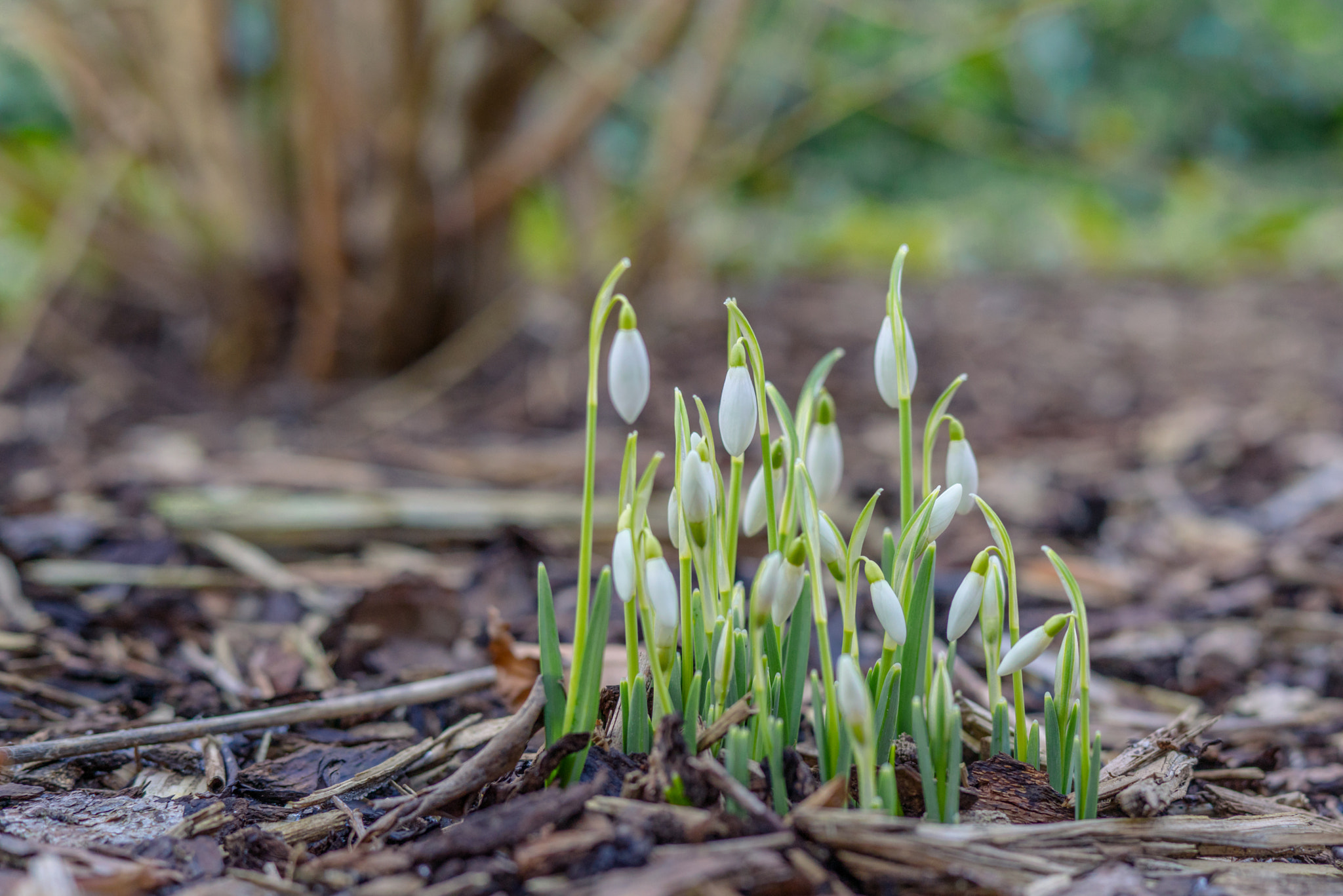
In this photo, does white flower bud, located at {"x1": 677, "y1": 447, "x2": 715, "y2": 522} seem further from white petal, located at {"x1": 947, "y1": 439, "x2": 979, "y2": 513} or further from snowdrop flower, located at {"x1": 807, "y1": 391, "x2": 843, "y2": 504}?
white petal, located at {"x1": 947, "y1": 439, "x2": 979, "y2": 513}

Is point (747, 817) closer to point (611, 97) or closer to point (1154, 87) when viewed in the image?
point (611, 97)

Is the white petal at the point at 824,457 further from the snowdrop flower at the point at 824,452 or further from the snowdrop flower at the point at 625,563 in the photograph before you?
the snowdrop flower at the point at 625,563

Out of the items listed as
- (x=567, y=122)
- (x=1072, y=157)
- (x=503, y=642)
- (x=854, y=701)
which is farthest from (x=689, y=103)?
(x=1072, y=157)

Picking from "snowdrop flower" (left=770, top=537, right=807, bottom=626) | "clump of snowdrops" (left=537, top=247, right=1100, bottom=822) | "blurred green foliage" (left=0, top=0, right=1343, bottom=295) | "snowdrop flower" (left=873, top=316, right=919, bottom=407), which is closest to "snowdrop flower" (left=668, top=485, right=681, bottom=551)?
→ "clump of snowdrops" (left=537, top=247, right=1100, bottom=822)

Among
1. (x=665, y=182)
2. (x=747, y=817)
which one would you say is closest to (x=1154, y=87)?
(x=665, y=182)

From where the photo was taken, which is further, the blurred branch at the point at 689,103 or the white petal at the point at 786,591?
the blurred branch at the point at 689,103

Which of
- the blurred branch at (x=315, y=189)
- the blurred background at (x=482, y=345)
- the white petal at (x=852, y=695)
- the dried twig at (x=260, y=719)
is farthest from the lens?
the blurred branch at (x=315, y=189)

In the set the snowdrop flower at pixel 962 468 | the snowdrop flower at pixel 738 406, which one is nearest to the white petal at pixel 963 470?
the snowdrop flower at pixel 962 468
